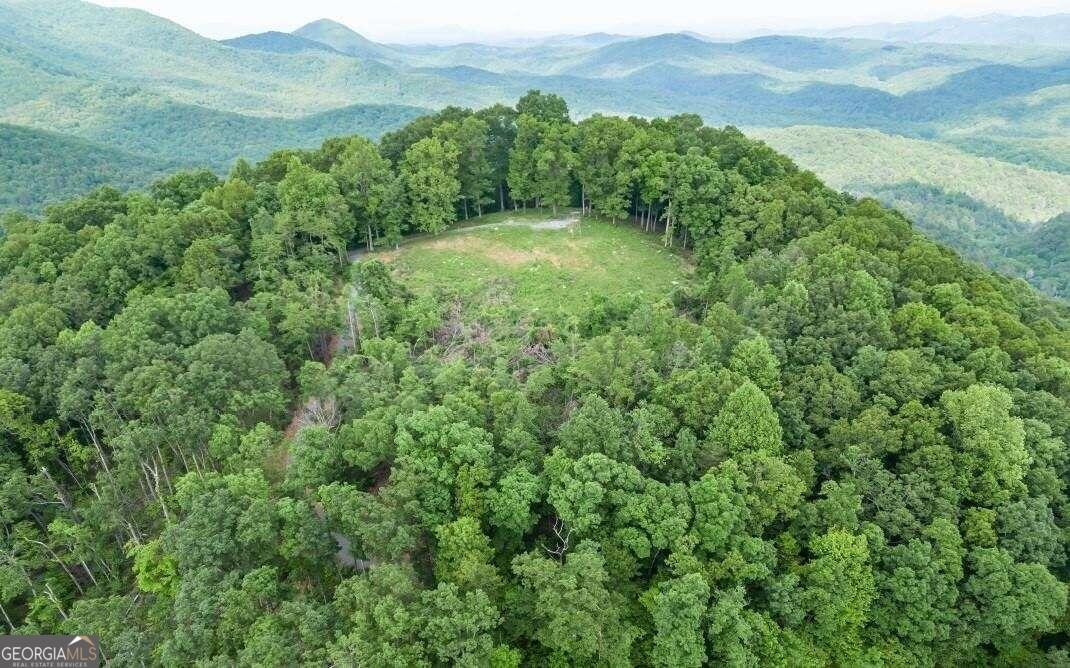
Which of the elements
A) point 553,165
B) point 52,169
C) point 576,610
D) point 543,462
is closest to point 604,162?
point 553,165

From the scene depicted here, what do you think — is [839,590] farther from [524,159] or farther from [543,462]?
[524,159]

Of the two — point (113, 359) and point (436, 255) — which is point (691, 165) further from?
point (113, 359)

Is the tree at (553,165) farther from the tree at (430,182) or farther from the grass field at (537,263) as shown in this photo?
the tree at (430,182)

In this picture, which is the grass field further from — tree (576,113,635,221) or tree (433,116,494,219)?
tree (433,116,494,219)

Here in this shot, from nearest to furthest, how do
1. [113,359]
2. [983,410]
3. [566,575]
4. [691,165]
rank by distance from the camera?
[566,575] < [983,410] < [113,359] < [691,165]

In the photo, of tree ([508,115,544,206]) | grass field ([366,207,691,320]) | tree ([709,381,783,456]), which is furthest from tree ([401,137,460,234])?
tree ([709,381,783,456])

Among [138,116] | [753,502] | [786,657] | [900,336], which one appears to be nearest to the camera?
[786,657]

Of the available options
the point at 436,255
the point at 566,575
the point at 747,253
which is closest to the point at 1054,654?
the point at 566,575
